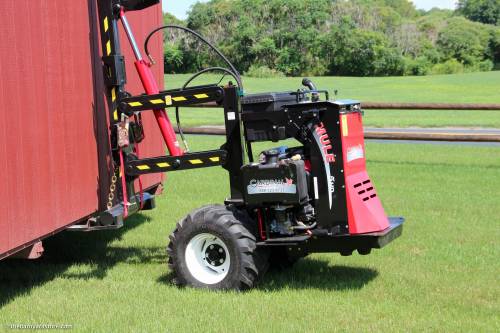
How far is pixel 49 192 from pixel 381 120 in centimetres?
2307

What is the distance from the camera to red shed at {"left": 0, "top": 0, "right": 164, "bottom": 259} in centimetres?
571

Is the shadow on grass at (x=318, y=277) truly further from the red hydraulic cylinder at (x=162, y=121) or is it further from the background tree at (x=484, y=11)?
the background tree at (x=484, y=11)

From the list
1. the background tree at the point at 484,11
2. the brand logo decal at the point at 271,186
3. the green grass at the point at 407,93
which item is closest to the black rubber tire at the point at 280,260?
the brand logo decal at the point at 271,186

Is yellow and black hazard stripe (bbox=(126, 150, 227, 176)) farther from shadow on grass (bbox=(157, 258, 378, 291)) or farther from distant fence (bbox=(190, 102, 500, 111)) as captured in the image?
distant fence (bbox=(190, 102, 500, 111))

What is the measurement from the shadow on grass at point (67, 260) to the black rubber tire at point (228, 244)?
966mm

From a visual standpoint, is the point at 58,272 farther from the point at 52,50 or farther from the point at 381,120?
the point at 381,120

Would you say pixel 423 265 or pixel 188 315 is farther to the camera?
pixel 423 265

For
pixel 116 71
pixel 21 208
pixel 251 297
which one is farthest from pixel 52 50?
pixel 251 297

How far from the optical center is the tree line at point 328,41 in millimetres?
61625

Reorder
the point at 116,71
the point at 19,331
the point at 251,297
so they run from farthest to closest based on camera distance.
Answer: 1. the point at 116,71
2. the point at 251,297
3. the point at 19,331

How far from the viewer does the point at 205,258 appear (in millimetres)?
6602

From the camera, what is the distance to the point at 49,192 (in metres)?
6.41

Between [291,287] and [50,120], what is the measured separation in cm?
250

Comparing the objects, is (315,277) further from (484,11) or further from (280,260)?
(484,11)
